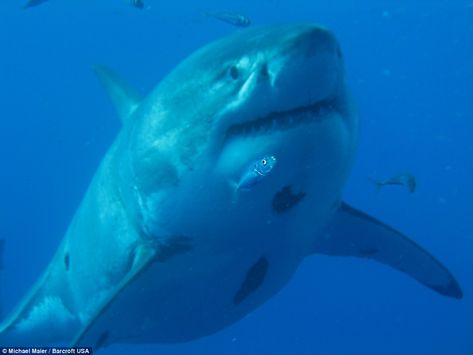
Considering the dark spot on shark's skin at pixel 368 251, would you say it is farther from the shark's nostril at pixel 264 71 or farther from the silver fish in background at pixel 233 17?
the silver fish in background at pixel 233 17

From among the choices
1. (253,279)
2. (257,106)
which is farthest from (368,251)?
(257,106)

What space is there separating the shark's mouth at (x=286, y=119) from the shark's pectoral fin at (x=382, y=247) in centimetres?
199

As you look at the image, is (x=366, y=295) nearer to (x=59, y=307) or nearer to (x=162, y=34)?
(x=59, y=307)

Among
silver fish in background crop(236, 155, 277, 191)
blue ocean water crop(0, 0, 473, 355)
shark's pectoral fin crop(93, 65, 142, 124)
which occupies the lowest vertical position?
blue ocean water crop(0, 0, 473, 355)

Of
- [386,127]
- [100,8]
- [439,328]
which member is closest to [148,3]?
[100,8]

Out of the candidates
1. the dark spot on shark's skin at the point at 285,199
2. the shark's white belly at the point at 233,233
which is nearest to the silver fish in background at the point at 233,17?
the shark's white belly at the point at 233,233

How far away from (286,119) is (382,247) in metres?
2.87

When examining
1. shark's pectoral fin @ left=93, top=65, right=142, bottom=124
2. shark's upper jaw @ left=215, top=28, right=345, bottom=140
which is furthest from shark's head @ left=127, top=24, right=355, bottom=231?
shark's pectoral fin @ left=93, top=65, right=142, bottom=124

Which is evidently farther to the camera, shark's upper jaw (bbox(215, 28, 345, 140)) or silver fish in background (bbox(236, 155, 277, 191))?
silver fish in background (bbox(236, 155, 277, 191))

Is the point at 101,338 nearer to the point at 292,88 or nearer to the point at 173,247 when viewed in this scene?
the point at 173,247

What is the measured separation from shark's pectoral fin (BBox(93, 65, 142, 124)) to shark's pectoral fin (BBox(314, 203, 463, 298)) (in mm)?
2175

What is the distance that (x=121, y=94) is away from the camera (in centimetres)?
489

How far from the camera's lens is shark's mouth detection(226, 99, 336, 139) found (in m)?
2.38

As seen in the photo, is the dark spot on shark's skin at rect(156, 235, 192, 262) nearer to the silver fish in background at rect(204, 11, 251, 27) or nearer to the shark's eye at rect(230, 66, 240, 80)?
the shark's eye at rect(230, 66, 240, 80)
